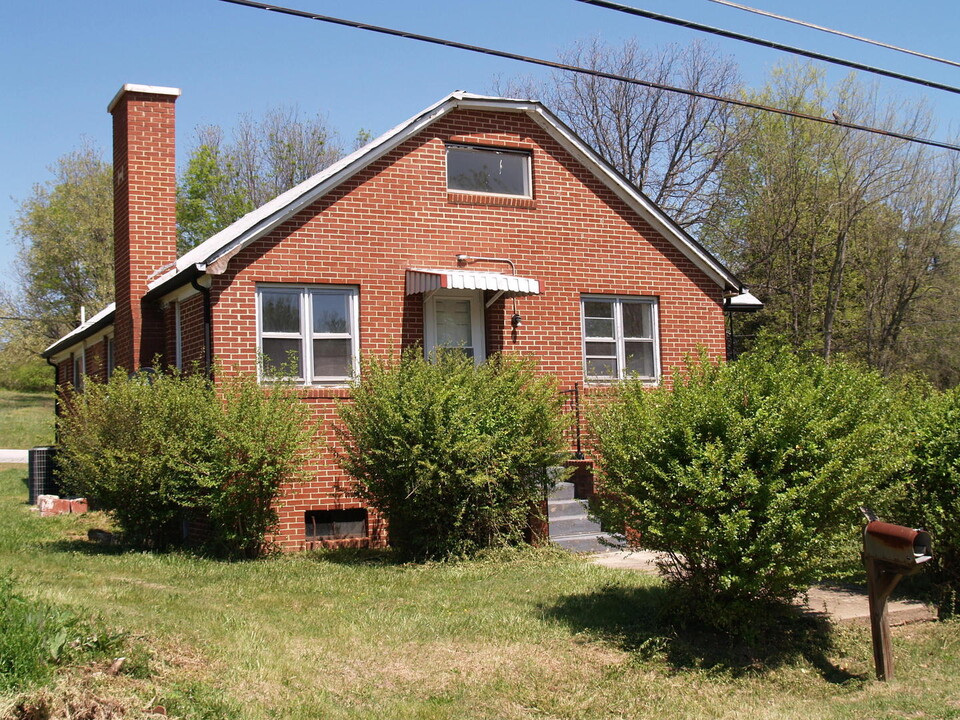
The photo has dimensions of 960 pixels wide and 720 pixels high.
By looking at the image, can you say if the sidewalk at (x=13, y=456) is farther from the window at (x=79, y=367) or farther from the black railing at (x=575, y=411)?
the black railing at (x=575, y=411)

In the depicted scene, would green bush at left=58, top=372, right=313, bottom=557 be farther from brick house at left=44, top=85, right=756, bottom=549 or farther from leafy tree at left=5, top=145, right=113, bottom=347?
leafy tree at left=5, top=145, right=113, bottom=347

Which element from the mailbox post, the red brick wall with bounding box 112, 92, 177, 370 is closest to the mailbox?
the mailbox post

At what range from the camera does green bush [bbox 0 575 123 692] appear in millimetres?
5336

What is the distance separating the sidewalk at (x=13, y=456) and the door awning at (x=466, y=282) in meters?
18.5


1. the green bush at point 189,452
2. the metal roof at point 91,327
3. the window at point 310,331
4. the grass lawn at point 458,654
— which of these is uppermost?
the metal roof at point 91,327

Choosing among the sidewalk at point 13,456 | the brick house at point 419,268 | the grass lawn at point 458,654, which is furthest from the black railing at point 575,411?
the sidewalk at point 13,456

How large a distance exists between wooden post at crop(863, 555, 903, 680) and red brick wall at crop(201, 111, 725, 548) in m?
5.81

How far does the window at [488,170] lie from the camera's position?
14.1 m

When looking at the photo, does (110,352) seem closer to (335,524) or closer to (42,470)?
(42,470)

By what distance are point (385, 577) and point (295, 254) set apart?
193 inches

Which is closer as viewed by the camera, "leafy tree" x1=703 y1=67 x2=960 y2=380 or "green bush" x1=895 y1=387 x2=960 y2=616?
"green bush" x1=895 y1=387 x2=960 y2=616

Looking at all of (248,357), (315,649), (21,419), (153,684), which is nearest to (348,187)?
(248,357)

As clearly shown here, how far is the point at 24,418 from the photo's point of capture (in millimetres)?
38406

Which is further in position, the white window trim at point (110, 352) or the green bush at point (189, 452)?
the white window trim at point (110, 352)
